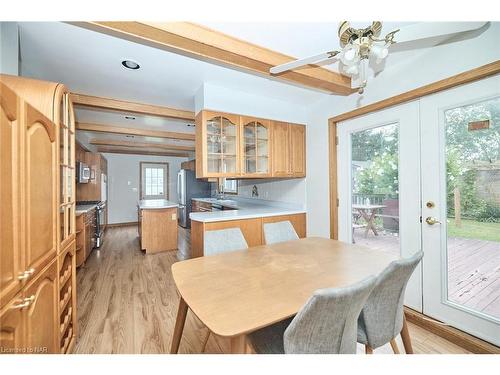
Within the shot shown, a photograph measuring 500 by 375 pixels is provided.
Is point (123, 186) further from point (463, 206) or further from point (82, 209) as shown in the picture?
point (463, 206)

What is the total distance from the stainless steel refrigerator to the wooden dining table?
4.48 metres

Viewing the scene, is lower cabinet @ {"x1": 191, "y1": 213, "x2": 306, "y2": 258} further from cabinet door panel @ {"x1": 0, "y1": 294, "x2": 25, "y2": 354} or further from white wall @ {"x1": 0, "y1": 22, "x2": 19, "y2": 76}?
white wall @ {"x1": 0, "y1": 22, "x2": 19, "y2": 76}

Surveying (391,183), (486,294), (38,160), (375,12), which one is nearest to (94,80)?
(38,160)

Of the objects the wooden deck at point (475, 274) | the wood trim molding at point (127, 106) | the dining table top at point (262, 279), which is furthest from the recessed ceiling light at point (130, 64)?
the wooden deck at point (475, 274)

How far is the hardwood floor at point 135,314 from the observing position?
161cm

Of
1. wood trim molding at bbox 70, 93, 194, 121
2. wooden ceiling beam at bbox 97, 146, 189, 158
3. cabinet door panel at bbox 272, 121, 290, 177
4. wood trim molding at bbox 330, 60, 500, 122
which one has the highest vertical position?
wooden ceiling beam at bbox 97, 146, 189, 158

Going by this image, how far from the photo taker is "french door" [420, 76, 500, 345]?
1.55m

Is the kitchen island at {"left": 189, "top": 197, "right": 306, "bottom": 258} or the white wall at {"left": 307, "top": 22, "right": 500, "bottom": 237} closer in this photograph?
the white wall at {"left": 307, "top": 22, "right": 500, "bottom": 237}

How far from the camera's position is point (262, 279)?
116cm

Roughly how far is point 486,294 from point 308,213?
6.03 ft

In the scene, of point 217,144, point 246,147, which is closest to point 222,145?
point 217,144

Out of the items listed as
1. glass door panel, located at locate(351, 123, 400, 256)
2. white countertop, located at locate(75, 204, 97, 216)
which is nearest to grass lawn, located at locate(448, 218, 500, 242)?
glass door panel, located at locate(351, 123, 400, 256)

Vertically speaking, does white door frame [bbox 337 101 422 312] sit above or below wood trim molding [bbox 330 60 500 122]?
below

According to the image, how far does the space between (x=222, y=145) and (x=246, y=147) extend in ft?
1.15
